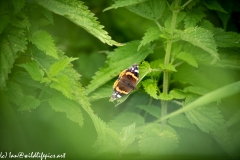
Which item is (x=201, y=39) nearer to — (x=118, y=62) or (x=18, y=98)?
(x=118, y=62)

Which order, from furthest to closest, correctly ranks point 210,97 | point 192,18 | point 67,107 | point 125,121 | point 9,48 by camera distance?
point 125,121, point 192,18, point 67,107, point 9,48, point 210,97

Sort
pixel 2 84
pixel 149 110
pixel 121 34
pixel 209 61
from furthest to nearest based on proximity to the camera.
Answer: pixel 121 34
pixel 149 110
pixel 209 61
pixel 2 84

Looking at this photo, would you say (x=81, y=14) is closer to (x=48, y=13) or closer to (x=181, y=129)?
(x=48, y=13)

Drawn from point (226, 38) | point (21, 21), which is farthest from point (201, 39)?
point (21, 21)

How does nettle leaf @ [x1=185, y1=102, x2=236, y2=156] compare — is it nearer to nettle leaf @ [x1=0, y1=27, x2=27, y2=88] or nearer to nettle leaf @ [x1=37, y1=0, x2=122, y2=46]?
nettle leaf @ [x1=37, y1=0, x2=122, y2=46]

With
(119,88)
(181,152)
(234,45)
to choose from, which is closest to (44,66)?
(119,88)

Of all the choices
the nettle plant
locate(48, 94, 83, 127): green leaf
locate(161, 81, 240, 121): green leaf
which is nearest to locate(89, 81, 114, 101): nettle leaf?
the nettle plant
